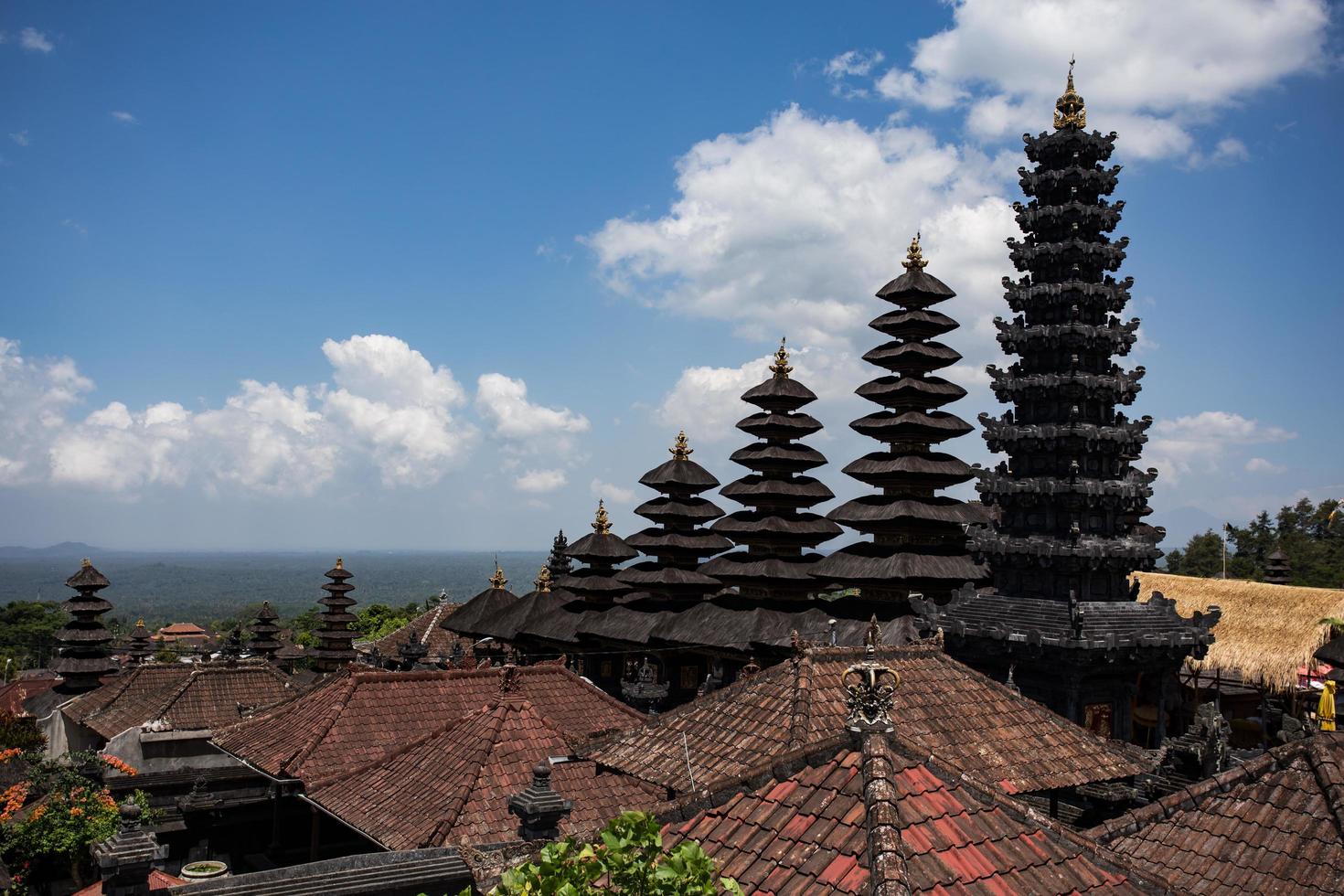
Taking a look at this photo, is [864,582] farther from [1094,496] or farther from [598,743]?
[598,743]

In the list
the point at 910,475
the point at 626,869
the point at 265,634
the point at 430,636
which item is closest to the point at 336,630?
the point at 430,636

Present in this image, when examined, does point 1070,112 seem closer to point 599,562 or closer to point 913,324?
point 913,324

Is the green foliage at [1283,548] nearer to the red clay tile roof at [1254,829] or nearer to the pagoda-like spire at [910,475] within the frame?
the pagoda-like spire at [910,475]

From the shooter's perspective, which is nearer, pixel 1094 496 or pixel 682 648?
pixel 1094 496

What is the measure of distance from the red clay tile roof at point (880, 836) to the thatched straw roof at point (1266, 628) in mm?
23368

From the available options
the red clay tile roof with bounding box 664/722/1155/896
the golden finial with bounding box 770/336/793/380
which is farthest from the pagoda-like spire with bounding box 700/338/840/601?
the red clay tile roof with bounding box 664/722/1155/896

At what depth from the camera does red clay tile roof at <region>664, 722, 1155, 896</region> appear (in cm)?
666

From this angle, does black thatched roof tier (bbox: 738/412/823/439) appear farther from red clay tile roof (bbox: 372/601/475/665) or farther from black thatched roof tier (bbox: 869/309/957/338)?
red clay tile roof (bbox: 372/601/475/665)

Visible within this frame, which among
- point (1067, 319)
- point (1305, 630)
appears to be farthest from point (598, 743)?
point (1305, 630)

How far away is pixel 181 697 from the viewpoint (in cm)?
2833

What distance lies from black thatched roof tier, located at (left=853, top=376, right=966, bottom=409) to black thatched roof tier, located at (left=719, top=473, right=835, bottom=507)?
3875 millimetres

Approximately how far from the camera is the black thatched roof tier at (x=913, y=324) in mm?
32062

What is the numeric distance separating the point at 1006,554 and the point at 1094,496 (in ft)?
7.94

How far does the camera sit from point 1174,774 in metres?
13.5
